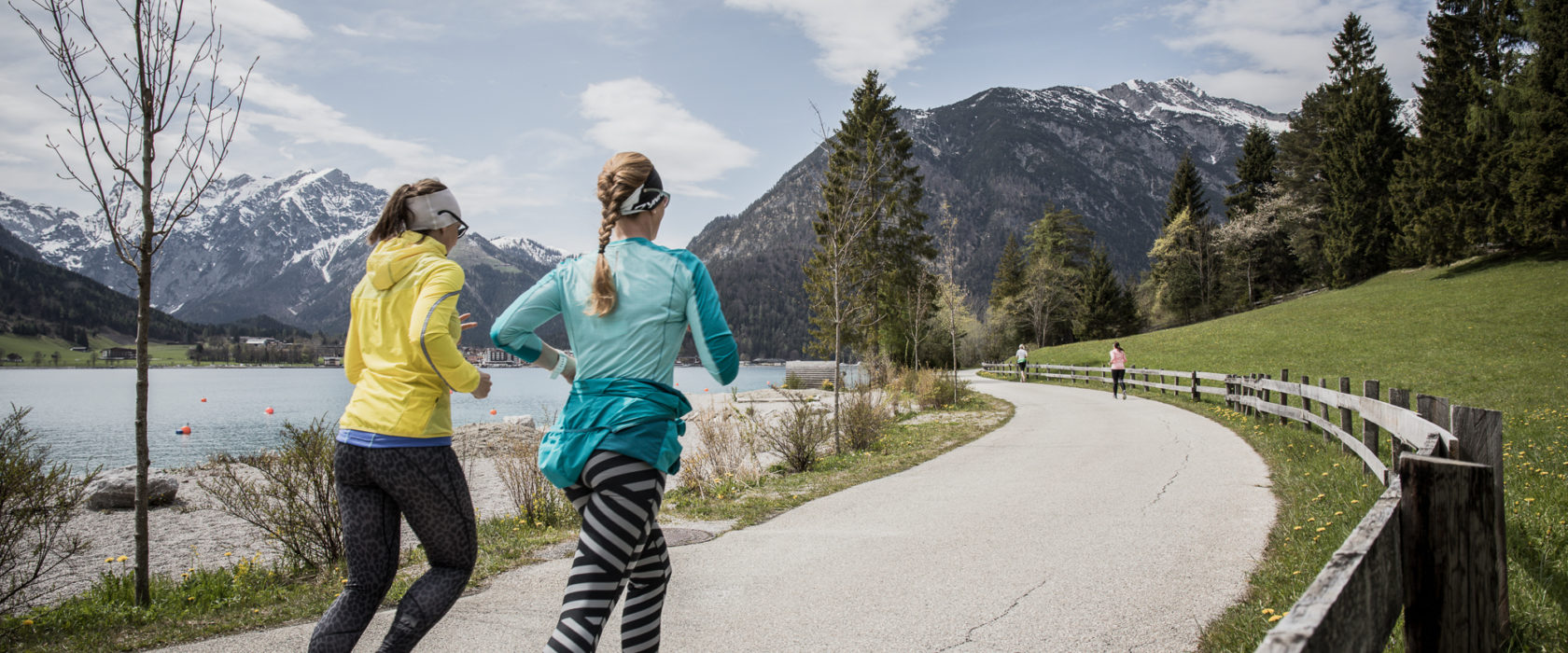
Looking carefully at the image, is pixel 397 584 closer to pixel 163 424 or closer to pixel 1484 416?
pixel 1484 416

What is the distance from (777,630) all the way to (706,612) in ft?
1.59

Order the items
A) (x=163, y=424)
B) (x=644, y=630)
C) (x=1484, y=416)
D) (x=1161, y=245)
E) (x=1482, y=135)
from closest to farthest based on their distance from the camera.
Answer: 1. (x=644, y=630)
2. (x=1484, y=416)
3. (x=163, y=424)
4. (x=1482, y=135)
5. (x=1161, y=245)

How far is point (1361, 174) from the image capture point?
4619 cm

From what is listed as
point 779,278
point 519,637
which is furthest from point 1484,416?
point 779,278

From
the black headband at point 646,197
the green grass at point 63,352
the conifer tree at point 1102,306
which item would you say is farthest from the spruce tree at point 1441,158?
the green grass at point 63,352

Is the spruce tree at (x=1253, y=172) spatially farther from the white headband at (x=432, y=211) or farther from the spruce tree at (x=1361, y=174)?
the white headband at (x=432, y=211)

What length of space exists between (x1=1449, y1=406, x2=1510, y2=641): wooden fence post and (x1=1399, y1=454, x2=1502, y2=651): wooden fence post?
0.61 m

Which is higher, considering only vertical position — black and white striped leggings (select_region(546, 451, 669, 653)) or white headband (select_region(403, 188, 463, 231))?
white headband (select_region(403, 188, 463, 231))

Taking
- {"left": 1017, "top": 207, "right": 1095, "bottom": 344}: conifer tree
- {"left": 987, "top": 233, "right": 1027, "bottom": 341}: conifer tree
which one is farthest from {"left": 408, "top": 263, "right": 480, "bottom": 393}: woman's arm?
{"left": 987, "top": 233, "right": 1027, "bottom": 341}: conifer tree

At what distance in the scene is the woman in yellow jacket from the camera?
2447 mm

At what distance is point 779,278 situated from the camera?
192875mm

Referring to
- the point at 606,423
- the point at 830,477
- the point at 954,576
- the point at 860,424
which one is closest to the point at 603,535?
the point at 606,423

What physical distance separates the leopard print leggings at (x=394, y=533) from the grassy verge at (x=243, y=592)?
206 cm

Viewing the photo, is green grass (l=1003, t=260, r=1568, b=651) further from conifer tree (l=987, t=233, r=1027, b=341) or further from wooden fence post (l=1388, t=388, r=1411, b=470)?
conifer tree (l=987, t=233, r=1027, b=341)
